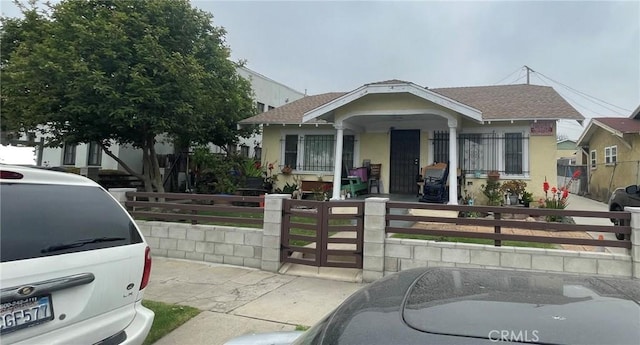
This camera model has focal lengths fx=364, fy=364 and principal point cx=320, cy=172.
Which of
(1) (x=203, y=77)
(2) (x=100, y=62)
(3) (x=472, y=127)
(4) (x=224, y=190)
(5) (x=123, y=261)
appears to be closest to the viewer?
(5) (x=123, y=261)

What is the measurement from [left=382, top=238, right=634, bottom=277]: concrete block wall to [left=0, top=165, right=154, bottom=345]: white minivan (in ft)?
13.0

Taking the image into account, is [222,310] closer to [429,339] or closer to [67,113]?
[429,339]

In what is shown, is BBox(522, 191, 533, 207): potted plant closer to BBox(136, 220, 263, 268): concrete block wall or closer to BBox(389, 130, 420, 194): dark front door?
BBox(389, 130, 420, 194): dark front door

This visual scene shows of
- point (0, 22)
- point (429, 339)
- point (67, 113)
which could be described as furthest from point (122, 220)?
point (0, 22)

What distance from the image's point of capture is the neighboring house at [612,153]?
14484 millimetres

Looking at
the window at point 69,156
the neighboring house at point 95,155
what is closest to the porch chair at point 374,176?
the neighboring house at point 95,155

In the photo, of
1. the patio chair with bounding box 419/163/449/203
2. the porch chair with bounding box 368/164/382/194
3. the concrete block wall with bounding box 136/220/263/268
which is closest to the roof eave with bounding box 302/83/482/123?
the patio chair with bounding box 419/163/449/203

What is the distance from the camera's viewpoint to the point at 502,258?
547cm

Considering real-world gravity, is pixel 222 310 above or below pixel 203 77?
below

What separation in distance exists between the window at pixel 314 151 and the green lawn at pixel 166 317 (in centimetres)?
912

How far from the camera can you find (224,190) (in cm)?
1284

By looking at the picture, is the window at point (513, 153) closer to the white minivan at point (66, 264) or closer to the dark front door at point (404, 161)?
the dark front door at point (404, 161)

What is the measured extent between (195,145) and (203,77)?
20.2 feet

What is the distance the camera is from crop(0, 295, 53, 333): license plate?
1930mm
